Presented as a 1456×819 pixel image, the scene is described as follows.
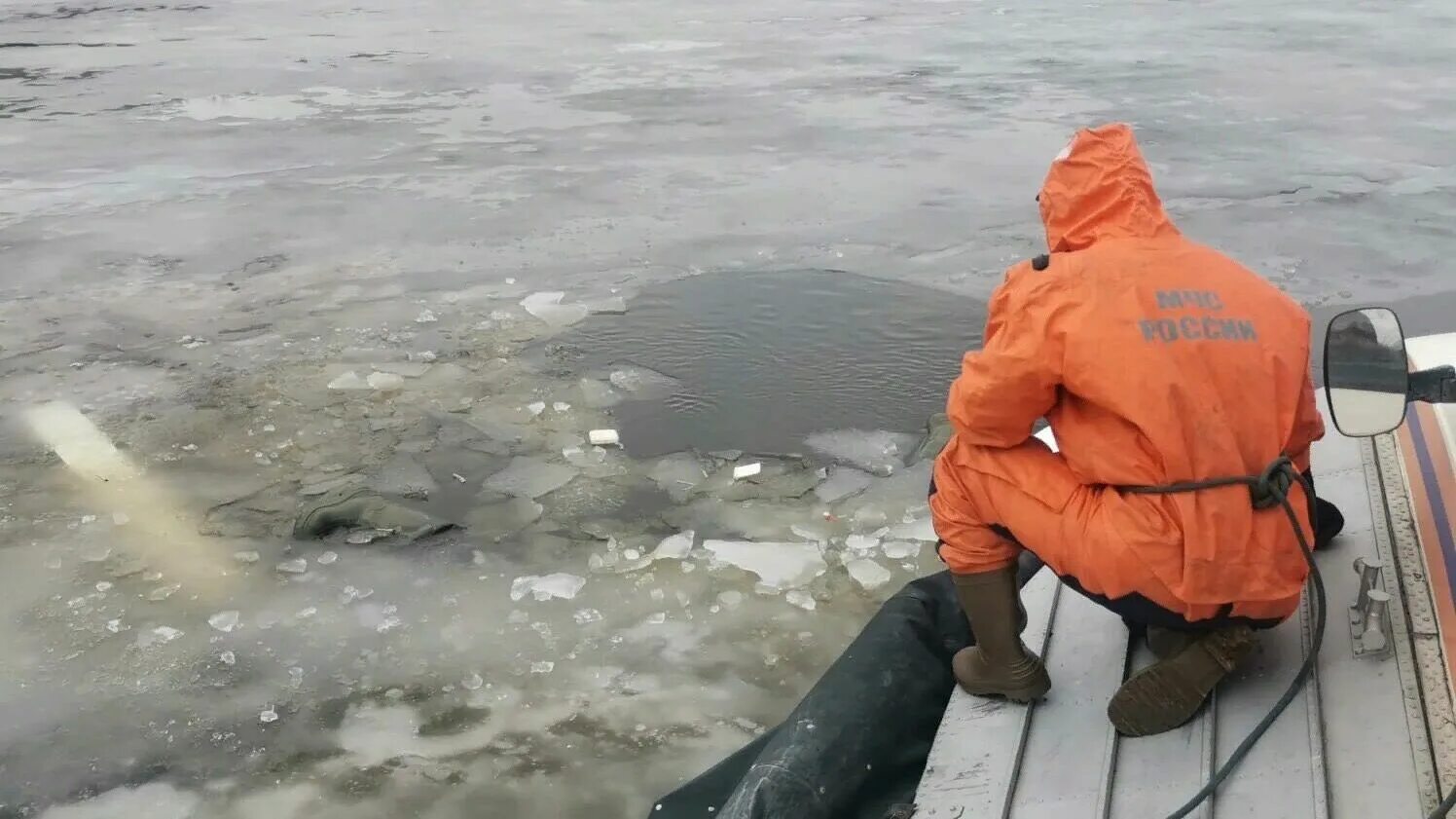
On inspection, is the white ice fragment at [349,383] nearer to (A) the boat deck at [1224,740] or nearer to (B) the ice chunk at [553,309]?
(B) the ice chunk at [553,309]

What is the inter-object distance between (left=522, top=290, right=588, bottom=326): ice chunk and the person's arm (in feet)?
12.7

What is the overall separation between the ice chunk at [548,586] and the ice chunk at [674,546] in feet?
0.90

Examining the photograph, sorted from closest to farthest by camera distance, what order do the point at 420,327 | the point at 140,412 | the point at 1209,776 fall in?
the point at 1209,776 < the point at 140,412 < the point at 420,327

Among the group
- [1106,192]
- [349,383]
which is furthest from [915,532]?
[349,383]

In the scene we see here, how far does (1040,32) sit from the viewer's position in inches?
573

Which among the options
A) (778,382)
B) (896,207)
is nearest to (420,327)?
(778,382)

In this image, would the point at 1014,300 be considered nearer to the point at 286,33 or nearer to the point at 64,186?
the point at 64,186

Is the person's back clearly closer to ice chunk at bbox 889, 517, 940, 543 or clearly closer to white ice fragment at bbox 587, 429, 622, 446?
ice chunk at bbox 889, 517, 940, 543

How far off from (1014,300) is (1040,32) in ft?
43.8

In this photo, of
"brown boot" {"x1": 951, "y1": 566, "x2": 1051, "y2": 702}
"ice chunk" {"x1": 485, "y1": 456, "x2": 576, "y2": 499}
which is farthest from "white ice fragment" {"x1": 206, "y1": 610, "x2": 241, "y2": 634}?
"brown boot" {"x1": 951, "y1": 566, "x2": 1051, "y2": 702}

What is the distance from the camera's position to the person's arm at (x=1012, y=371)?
2.23 meters

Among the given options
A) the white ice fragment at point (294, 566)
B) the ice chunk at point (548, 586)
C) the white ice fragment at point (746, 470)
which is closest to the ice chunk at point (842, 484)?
the white ice fragment at point (746, 470)

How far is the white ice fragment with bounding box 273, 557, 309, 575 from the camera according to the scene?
12.9 ft

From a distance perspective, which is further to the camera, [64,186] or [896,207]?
[64,186]
